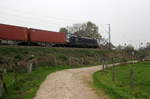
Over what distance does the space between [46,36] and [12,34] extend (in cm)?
715

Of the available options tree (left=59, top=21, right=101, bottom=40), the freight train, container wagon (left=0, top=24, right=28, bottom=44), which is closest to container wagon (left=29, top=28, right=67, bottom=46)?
the freight train

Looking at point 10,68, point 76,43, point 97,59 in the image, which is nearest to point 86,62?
point 97,59

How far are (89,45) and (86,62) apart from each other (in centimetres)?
1324

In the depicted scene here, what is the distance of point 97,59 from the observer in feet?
131

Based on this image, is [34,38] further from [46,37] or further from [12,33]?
[12,33]

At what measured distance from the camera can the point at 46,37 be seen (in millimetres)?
36750

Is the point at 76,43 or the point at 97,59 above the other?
the point at 76,43

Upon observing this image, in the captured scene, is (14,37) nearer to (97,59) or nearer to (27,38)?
(27,38)

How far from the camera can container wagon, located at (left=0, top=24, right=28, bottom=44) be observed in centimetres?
3028

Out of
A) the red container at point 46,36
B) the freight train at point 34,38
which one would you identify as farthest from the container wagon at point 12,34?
the red container at point 46,36

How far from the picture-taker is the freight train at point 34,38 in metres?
30.8

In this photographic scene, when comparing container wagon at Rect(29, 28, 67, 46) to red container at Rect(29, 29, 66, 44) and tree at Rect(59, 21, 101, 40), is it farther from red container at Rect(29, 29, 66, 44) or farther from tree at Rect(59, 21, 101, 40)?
tree at Rect(59, 21, 101, 40)

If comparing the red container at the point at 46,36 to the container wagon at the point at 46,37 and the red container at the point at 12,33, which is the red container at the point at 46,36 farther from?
the red container at the point at 12,33


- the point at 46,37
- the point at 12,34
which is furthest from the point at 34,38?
the point at 12,34
